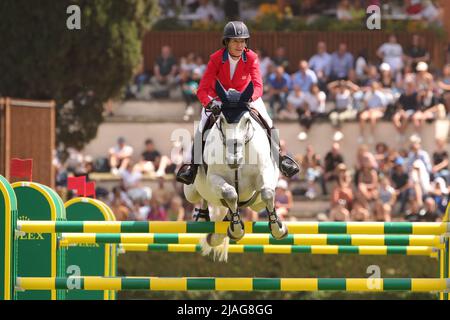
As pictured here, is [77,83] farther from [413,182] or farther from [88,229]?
[88,229]

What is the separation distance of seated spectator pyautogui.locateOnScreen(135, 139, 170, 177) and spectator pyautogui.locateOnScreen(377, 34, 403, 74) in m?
4.44

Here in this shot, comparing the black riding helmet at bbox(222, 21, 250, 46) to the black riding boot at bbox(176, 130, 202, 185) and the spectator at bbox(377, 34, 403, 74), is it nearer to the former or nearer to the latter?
the black riding boot at bbox(176, 130, 202, 185)

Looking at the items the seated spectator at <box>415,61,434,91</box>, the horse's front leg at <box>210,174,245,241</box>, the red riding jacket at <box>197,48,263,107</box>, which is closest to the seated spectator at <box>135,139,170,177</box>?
the seated spectator at <box>415,61,434,91</box>

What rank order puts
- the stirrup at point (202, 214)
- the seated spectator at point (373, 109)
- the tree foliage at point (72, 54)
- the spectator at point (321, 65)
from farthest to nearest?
1. the spectator at point (321, 65)
2. the seated spectator at point (373, 109)
3. the tree foliage at point (72, 54)
4. the stirrup at point (202, 214)

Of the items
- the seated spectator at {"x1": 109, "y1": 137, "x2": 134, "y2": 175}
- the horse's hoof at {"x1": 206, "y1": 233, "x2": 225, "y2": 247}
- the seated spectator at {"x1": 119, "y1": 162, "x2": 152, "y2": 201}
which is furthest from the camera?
the seated spectator at {"x1": 109, "y1": 137, "x2": 134, "y2": 175}

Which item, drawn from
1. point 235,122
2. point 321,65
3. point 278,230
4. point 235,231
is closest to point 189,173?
point 235,122

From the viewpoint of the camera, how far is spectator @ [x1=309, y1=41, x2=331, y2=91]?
2348cm

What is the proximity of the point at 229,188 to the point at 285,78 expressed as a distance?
46.1 feet

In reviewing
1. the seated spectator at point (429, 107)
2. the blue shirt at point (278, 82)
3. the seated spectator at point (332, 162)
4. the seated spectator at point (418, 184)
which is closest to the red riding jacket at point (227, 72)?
the seated spectator at point (418, 184)

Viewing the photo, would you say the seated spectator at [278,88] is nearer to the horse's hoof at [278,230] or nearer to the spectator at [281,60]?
the spectator at [281,60]

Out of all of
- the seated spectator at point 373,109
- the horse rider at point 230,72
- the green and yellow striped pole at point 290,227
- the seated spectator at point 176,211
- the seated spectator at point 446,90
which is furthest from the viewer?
the seated spectator at point 446,90

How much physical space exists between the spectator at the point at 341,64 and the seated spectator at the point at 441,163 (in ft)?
9.88

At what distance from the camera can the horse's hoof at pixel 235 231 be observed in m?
9.41

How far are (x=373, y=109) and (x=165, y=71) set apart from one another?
4.43 m
